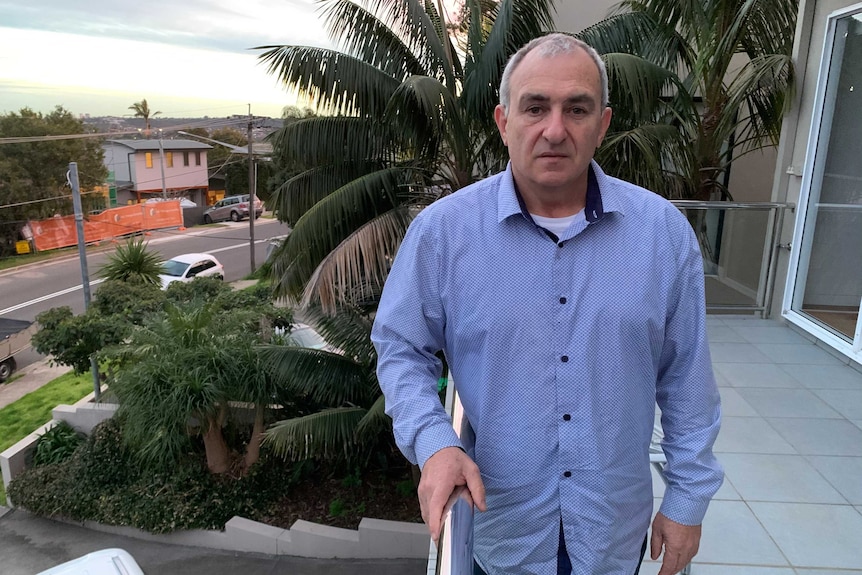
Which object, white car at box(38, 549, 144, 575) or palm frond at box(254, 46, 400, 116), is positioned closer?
white car at box(38, 549, 144, 575)

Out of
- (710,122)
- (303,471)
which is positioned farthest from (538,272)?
(303,471)

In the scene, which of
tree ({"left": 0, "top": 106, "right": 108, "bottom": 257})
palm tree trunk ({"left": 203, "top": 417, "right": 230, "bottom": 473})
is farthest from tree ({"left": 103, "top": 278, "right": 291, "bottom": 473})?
tree ({"left": 0, "top": 106, "right": 108, "bottom": 257})

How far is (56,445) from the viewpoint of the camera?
1186 cm

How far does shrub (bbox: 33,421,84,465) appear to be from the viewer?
38.3 ft

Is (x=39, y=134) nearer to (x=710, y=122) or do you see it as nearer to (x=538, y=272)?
(x=710, y=122)

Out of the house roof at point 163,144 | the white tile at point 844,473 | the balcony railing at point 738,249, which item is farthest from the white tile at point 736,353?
the house roof at point 163,144

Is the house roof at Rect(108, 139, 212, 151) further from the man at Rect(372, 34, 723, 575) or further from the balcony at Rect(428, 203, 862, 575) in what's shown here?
the man at Rect(372, 34, 723, 575)

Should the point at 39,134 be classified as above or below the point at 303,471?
above

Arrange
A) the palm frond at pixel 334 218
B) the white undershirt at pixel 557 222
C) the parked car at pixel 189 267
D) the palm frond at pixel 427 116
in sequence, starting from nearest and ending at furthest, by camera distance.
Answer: the white undershirt at pixel 557 222 → the palm frond at pixel 427 116 → the palm frond at pixel 334 218 → the parked car at pixel 189 267

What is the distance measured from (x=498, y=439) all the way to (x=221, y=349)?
27.0 ft

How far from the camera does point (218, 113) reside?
3875 centimetres

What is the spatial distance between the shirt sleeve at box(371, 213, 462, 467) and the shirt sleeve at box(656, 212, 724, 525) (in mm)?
513

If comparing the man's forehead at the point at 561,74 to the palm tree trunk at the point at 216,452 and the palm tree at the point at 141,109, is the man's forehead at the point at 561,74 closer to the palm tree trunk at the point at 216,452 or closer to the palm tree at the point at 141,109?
the palm tree trunk at the point at 216,452

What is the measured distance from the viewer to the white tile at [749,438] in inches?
144
